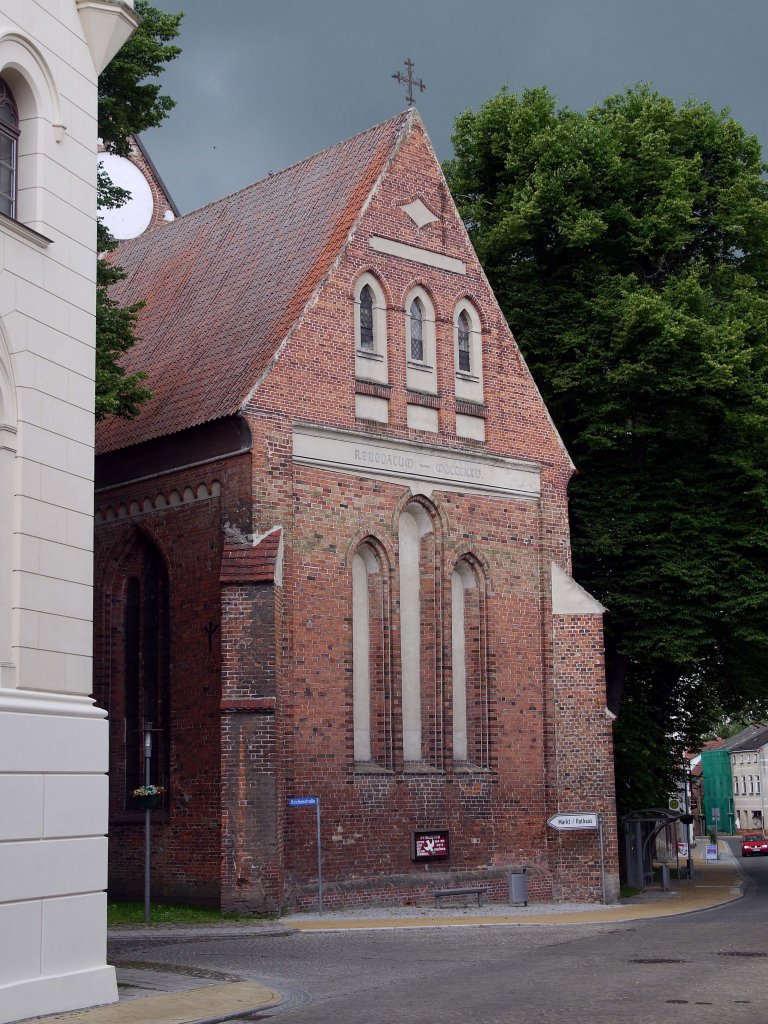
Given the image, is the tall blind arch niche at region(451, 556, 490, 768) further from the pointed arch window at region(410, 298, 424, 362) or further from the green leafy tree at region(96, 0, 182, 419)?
the green leafy tree at region(96, 0, 182, 419)

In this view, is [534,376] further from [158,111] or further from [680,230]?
[158,111]

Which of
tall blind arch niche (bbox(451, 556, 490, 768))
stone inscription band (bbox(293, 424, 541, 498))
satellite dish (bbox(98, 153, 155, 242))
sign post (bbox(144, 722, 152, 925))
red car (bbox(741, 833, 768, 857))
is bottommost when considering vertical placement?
red car (bbox(741, 833, 768, 857))

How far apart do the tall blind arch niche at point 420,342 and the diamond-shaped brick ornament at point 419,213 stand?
133 centimetres

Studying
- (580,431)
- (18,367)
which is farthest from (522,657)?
(18,367)

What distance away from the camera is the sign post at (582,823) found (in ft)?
87.4

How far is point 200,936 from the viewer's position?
20344 mm

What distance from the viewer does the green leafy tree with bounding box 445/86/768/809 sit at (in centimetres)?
3022

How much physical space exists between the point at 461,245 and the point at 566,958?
15230mm

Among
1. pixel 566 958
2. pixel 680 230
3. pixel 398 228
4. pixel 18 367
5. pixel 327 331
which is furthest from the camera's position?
pixel 680 230

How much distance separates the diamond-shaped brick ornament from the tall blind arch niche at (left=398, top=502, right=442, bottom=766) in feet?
17.7

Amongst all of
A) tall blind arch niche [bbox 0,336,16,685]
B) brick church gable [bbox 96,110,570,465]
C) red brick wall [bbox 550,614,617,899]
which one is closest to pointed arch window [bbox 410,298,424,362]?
brick church gable [bbox 96,110,570,465]

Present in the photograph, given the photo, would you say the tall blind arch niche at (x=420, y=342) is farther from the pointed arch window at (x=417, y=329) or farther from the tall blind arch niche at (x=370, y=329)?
the tall blind arch niche at (x=370, y=329)

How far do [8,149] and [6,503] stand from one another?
143 inches

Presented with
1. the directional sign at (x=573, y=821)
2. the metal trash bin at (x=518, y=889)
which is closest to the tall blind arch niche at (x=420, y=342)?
the directional sign at (x=573, y=821)
